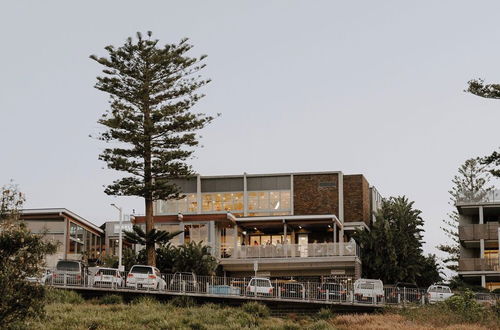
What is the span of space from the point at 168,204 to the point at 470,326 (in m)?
35.9

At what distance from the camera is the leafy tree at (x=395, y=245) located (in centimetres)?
5928

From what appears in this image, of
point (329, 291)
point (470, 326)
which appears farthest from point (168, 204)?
point (470, 326)

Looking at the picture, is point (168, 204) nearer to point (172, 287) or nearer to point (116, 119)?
point (116, 119)

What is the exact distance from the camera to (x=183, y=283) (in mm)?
42625

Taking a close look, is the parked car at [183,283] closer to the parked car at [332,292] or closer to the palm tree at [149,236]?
the parked car at [332,292]

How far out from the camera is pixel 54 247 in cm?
2766

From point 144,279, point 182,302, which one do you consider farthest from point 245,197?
point 182,302

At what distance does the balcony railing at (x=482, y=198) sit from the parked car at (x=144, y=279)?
25218 millimetres

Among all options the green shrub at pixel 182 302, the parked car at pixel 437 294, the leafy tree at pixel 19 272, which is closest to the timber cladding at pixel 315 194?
the parked car at pixel 437 294

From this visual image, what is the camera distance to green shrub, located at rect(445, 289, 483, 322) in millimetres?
36100

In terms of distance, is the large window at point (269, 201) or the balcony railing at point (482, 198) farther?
the large window at point (269, 201)

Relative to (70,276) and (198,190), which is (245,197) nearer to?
(198,190)

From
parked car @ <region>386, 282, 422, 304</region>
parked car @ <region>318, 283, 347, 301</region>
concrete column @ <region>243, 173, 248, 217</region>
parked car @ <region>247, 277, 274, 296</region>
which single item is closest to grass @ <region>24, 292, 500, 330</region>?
parked car @ <region>318, 283, 347, 301</region>

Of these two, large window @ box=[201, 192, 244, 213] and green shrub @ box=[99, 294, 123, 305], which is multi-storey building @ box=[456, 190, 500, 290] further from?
green shrub @ box=[99, 294, 123, 305]
